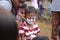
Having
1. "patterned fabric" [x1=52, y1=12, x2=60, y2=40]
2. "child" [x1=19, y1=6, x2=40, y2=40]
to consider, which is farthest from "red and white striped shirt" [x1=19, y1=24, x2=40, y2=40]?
"patterned fabric" [x1=52, y1=12, x2=60, y2=40]

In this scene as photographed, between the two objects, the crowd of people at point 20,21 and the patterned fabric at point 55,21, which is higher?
the crowd of people at point 20,21

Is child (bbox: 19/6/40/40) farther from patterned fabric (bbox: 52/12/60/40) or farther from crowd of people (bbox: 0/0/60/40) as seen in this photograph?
patterned fabric (bbox: 52/12/60/40)

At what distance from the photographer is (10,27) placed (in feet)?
3.89

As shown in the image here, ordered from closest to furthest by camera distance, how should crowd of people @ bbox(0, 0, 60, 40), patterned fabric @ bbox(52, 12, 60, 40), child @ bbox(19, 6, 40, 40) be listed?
1. crowd of people @ bbox(0, 0, 60, 40)
2. child @ bbox(19, 6, 40, 40)
3. patterned fabric @ bbox(52, 12, 60, 40)

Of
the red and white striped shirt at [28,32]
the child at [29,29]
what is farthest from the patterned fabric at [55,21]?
the red and white striped shirt at [28,32]

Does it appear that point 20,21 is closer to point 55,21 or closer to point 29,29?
point 29,29

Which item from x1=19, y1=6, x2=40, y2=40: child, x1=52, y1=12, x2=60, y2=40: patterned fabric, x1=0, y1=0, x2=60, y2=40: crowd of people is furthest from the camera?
x1=52, y1=12, x2=60, y2=40: patterned fabric

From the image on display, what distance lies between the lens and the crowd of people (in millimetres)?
1187

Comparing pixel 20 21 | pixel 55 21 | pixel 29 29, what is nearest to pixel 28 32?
pixel 29 29

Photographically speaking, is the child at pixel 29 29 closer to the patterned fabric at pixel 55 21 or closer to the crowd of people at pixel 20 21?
the crowd of people at pixel 20 21

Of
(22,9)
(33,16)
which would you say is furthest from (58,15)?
(33,16)

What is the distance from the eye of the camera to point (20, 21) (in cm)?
421

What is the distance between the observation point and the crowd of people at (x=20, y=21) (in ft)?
3.89

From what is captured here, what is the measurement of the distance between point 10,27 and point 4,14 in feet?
0.24
